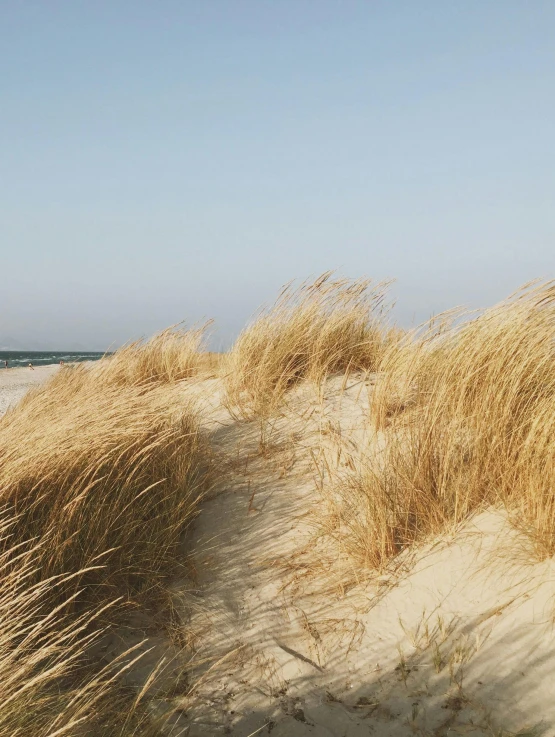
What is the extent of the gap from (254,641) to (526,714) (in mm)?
1125

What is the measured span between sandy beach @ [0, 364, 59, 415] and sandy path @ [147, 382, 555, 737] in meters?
5.78

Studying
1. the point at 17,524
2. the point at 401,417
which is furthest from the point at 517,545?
the point at 17,524

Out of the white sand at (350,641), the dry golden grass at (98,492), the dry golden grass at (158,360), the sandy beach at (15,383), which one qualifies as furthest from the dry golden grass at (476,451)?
the sandy beach at (15,383)

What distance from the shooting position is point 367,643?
2.41 m

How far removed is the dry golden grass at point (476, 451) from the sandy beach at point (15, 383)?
600 cm

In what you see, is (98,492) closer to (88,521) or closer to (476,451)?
(88,521)

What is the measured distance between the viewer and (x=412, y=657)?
7.50ft

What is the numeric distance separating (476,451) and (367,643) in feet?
3.54

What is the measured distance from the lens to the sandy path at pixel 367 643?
2064 millimetres

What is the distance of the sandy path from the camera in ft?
6.77

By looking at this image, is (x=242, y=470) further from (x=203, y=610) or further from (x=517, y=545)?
Answer: (x=517, y=545)

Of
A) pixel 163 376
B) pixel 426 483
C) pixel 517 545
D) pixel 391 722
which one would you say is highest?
pixel 163 376

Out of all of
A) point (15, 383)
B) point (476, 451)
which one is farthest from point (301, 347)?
point (15, 383)

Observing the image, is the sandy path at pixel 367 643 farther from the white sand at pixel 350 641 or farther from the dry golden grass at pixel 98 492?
the dry golden grass at pixel 98 492
